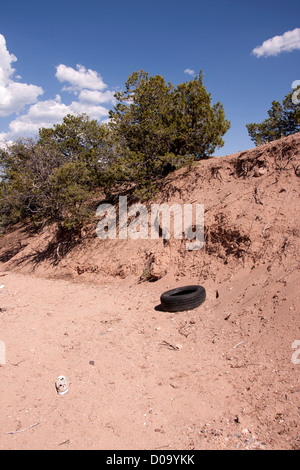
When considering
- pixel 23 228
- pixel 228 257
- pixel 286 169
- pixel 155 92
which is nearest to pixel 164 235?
pixel 228 257

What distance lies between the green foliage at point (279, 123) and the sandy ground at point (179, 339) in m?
8.47

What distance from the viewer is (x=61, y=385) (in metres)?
4.21

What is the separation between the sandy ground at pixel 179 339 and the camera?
3457 mm

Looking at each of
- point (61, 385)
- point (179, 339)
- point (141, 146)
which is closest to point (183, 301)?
point (179, 339)

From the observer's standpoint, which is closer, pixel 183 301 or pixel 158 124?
pixel 183 301

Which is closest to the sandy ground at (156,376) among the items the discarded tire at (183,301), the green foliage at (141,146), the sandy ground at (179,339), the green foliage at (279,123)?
the sandy ground at (179,339)

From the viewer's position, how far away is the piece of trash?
13.7 ft

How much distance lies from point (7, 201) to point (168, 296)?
40.2ft

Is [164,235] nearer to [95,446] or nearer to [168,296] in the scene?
[168,296]

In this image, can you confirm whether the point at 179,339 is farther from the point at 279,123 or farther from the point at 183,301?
the point at 279,123

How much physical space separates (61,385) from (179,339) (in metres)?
2.45

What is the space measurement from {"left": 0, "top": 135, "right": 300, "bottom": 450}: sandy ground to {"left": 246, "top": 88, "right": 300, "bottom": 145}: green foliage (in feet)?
27.8

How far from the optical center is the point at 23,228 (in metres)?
19.5

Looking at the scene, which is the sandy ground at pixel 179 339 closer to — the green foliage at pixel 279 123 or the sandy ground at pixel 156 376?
the sandy ground at pixel 156 376
